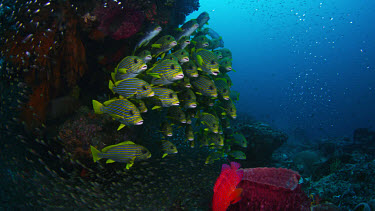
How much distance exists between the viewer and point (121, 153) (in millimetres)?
3693

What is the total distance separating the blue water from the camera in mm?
85775

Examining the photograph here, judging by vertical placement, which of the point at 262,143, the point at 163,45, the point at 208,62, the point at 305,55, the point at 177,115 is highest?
the point at 305,55

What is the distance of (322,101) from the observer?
91.1m

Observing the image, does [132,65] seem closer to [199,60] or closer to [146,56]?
[146,56]

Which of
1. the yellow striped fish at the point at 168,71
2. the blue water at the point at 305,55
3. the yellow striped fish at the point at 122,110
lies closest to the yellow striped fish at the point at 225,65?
the yellow striped fish at the point at 168,71

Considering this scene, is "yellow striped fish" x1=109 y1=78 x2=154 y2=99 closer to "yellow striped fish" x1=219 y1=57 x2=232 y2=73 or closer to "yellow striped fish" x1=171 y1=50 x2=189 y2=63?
"yellow striped fish" x1=171 y1=50 x2=189 y2=63

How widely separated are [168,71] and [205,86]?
114cm

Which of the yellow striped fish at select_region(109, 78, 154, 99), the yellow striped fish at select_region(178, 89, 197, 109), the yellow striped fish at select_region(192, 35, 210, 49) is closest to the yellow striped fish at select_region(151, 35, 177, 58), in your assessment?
the yellow striped fish at select_region(178, 89, 197, 109)

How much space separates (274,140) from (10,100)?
8977 mm

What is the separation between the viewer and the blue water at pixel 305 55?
281 ft

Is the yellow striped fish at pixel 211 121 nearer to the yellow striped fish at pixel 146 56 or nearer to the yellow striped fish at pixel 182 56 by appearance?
the yellow striped fish at pixel 182 56

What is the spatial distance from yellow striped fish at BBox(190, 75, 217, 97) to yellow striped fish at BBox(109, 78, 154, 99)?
4.51 feet

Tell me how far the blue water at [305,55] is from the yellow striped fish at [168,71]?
74.3 m

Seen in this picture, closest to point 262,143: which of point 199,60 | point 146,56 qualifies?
point 199,60
